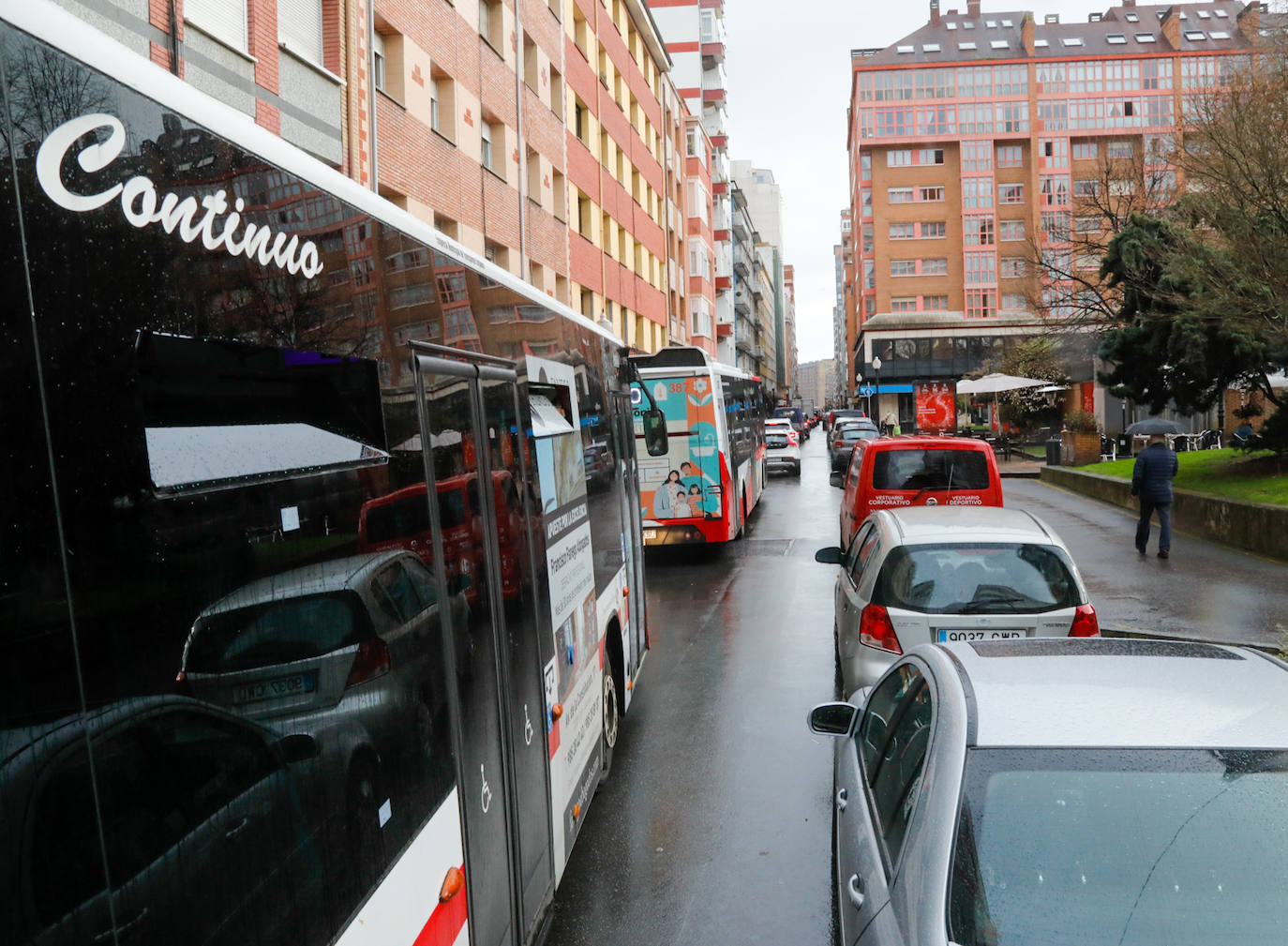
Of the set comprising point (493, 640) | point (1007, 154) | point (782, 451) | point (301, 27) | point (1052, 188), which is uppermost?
point (1007, 154)

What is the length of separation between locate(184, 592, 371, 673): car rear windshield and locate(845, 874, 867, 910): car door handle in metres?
1.67

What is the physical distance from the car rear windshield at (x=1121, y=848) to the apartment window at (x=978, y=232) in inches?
3827

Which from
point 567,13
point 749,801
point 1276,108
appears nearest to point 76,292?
point 749,801

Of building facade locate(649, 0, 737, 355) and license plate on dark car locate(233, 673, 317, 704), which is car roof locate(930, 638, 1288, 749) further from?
building facade locate(649, 0, 737, 355)

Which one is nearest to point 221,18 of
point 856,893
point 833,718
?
point 833,718

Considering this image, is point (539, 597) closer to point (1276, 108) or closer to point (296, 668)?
point (296, 668)

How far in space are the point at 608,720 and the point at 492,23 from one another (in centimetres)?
2165

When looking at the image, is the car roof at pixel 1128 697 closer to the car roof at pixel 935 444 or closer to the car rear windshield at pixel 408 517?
the car rear windshield at pixel 408 517

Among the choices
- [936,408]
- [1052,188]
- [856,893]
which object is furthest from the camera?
[1052,188]

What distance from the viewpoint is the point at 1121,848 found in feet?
8.91

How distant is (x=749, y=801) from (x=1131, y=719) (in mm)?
3960

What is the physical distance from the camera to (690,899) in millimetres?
5363

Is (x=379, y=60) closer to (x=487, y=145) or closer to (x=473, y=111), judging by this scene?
(x=473, y=111)

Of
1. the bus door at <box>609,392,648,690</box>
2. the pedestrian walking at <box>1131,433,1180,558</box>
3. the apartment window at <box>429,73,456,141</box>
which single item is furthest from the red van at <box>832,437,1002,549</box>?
the apartment window at <box>429,73,456,141</box>
